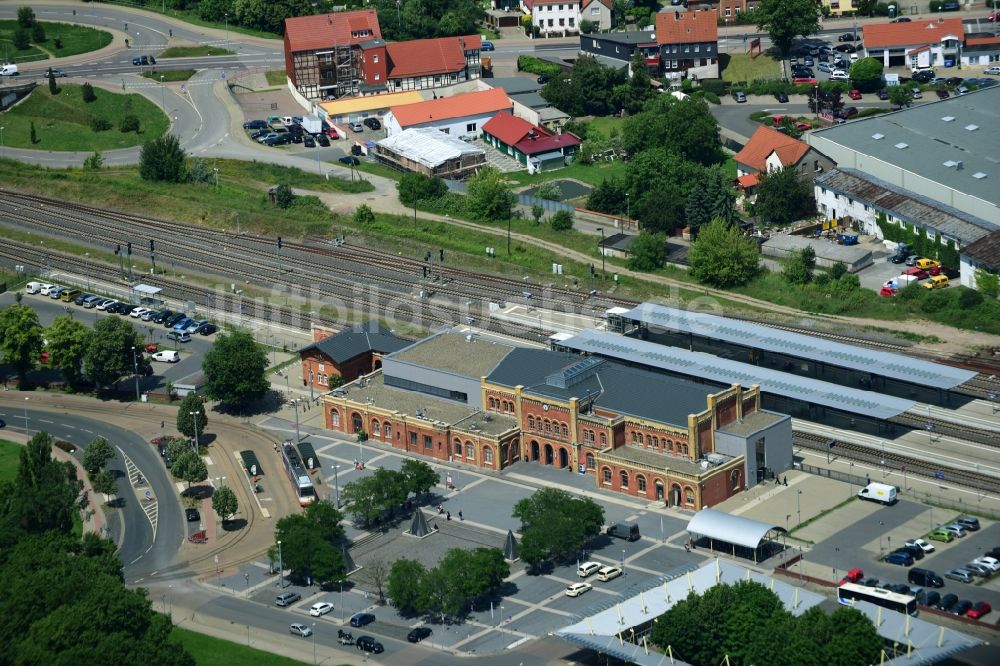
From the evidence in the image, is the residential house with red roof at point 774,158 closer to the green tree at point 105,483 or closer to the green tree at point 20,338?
the green tree at point 20,338

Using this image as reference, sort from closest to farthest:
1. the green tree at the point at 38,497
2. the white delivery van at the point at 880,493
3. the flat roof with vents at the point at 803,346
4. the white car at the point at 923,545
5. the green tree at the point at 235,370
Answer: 1. the white car at the point at 923,545
2. the green tree at the point at 38,497
3. the white delivery van at the point at 880,493
4. the flat roof with vents at the point at 803,346
5. the green tree at the point at 235,370

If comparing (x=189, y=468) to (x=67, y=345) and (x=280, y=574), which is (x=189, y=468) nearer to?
(x=280, y=574)

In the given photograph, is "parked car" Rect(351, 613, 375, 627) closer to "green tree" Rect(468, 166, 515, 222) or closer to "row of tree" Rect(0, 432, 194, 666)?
"row of tree" Rect(0, 432, 194, 666)

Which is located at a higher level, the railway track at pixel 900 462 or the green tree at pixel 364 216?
the green tree at pixel 364 216

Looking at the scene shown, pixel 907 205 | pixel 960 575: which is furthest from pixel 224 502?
pixel 907 205

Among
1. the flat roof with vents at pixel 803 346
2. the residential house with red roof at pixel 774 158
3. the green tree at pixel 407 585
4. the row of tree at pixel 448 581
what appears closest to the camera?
the row of tree at pixel 448 581

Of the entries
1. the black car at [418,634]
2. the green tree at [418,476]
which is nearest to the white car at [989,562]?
the black car at [418,634]

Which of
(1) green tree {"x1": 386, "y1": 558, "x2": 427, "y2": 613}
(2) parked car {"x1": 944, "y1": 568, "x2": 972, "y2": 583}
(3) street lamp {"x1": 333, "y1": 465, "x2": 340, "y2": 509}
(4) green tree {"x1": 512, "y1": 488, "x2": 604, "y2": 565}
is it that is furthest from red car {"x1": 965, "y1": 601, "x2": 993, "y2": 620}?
(3) street lamp {"x1": 333, "y1": 465, "x2": 340, "y2": 509}
